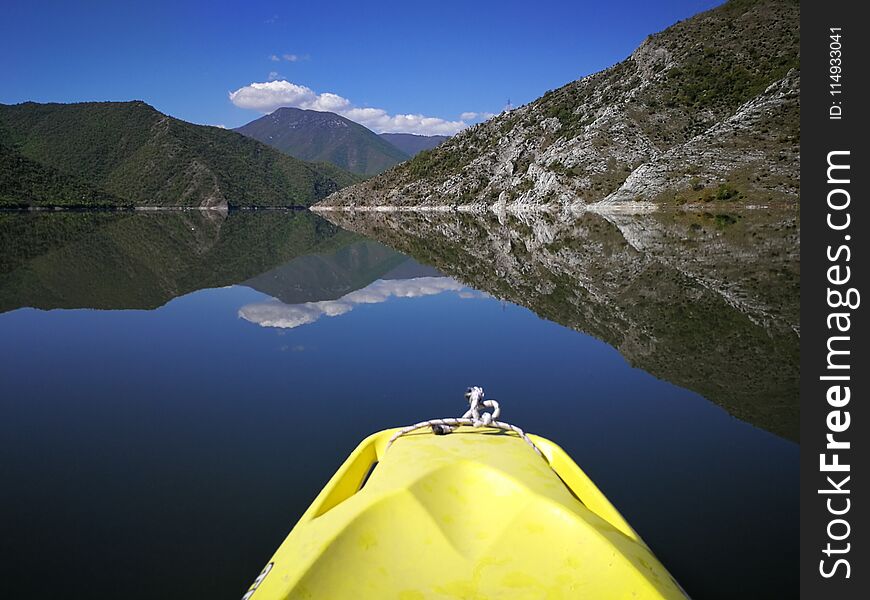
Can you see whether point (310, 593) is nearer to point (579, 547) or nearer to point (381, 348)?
point (579, 547)

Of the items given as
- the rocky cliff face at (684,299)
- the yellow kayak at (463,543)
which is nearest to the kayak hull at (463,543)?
the yellow kayak at (463,543)

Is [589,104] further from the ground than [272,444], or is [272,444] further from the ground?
[589,104]

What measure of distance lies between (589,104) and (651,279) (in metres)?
113

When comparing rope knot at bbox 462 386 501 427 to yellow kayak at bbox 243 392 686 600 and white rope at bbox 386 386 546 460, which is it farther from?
yellow kayak at bbox 243 392 686 600

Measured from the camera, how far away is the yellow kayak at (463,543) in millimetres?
3525

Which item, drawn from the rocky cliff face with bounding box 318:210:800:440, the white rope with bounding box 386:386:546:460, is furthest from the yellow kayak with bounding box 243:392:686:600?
the rocky cliff face with bounding box 318:210:800:440

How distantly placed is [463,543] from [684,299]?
14.4 m

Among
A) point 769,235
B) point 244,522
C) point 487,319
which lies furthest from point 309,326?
point 769,235

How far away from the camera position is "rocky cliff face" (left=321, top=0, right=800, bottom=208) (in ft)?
224

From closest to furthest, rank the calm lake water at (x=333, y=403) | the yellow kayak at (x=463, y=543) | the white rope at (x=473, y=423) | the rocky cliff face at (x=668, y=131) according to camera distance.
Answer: the yellow kayak at (x=463, y=543) → the calm lake water at (x=333, y=403) → the white rope at (x=473, y=423) → the rocky cliff face at (x=668, y=131)

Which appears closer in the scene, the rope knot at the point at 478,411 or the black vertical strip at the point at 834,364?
the black vertical strip at the point at 834,364

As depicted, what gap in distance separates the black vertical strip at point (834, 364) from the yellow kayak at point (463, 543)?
179cm

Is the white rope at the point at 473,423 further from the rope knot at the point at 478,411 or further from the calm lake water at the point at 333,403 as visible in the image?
the calm lake water at the point at 333,403

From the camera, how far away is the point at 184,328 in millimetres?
14219
